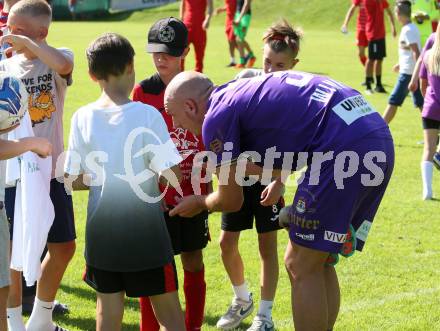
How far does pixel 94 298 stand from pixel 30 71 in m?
1.76

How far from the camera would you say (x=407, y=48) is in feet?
41.5

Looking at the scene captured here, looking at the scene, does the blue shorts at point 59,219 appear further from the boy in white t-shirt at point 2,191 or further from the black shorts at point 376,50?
the black shorts at point 376,50

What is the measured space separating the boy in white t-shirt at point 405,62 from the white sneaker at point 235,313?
6733 millimetres

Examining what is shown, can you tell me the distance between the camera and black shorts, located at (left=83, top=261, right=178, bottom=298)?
4312 mm

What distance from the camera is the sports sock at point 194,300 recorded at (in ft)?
17.1

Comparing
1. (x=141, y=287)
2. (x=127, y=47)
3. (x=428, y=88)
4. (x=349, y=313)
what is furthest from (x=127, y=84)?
(x=428, y=88)

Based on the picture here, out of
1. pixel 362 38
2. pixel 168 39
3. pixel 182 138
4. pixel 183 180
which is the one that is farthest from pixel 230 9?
pixel 183 180

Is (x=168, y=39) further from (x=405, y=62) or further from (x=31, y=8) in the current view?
(x=405, y=62)

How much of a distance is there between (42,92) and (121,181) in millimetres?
1417

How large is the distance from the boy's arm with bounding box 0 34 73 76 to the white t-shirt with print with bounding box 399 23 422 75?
7807mm

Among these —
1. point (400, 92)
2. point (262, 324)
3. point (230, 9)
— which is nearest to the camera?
point (262, 324)

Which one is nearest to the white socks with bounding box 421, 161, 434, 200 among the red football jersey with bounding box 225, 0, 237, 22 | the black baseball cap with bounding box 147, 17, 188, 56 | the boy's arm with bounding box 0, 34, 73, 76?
the black baseball cap with bounding box 147, 17, 188, 56

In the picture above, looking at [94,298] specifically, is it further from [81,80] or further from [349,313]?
[81,80]

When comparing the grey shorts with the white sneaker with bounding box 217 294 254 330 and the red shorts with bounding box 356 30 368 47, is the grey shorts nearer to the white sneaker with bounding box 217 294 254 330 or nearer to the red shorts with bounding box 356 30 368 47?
the white sneaker with bounding box 217 294 254 330
